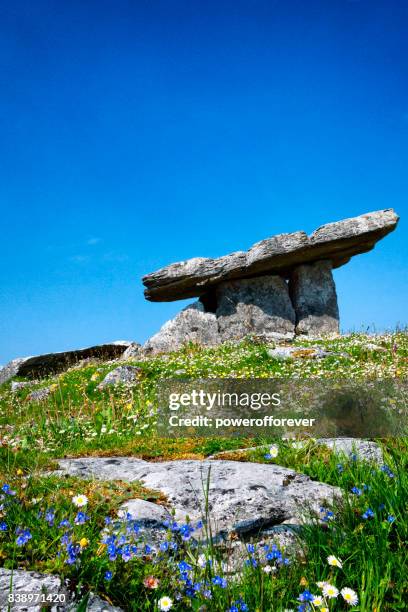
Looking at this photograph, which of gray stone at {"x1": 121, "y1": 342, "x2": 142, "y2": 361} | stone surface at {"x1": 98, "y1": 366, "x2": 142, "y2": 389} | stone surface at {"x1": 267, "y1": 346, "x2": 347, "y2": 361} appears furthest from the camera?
gray stone at {"x1": 121, "y1": 342, "x2": 142, "y2": 361}

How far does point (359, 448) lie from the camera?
7.04 meters

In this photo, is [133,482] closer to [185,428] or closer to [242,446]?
[242,446]

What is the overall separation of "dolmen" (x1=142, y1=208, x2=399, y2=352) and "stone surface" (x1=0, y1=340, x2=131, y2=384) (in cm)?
340

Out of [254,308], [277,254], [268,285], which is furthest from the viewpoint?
[268,285]

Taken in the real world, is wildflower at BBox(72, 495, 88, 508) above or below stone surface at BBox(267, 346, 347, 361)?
below

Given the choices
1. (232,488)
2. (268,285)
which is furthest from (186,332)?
(232,488)

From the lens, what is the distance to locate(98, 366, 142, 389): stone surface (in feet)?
50.5

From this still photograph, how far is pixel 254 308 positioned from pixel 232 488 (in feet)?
68.2

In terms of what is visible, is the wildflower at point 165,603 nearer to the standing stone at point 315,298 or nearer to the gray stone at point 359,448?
the gray stone at point 359,448

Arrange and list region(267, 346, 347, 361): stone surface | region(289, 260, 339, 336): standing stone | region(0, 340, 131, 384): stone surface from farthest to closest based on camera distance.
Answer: region(0, 340, 131, 384): stone surface
region(289, 260, 339, 336): standing stone
region(267, 346, 347, 361): stone surface

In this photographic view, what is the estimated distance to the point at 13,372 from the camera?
26.6 metres

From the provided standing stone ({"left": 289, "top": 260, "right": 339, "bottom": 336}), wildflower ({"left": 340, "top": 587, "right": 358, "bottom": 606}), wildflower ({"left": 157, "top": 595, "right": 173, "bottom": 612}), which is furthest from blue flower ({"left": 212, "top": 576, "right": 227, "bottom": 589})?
standing stone ({"left": 289, "top": 260, "right": 339, "bottom": 336})
